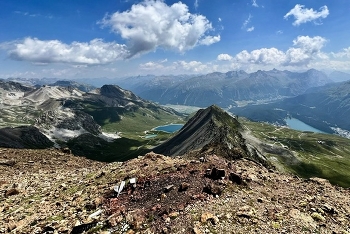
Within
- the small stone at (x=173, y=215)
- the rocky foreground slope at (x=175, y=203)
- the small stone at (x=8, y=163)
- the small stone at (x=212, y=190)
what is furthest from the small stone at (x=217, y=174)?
the small stone at (x=8, y=163)

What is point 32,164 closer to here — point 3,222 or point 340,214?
point 3,222

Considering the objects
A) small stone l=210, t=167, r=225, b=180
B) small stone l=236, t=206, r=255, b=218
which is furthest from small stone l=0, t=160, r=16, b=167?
small stone l=236, t=206, r=255, b=218

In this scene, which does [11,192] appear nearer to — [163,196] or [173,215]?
[163,196]

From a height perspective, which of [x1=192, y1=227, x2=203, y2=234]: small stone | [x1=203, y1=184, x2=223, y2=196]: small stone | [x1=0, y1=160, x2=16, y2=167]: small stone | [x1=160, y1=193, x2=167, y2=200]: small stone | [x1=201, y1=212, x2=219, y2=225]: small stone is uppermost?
[x1=203, y1=184, x2=223, y2=196]: small stone

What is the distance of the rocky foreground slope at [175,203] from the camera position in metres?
20.5

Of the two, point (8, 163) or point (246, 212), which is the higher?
point (246, 212)

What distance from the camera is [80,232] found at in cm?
2075

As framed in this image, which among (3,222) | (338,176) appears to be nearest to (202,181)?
(3,222)

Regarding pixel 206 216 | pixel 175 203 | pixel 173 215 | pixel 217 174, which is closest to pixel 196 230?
pixel 206 216

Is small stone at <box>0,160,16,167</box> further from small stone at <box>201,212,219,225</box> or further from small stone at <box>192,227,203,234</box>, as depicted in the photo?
small stone at <box>192,227,203,234</box>

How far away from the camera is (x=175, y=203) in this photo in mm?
22500

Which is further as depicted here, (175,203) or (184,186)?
(184,186)

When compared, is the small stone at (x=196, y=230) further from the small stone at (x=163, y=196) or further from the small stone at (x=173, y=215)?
the small stone at (x=163, y=196)

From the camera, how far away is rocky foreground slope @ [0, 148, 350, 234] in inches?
809
